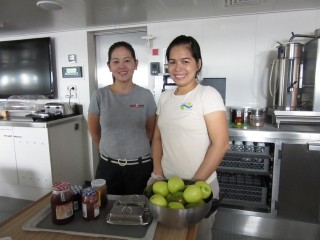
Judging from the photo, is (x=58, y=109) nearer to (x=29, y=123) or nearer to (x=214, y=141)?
(x=29, y=123)

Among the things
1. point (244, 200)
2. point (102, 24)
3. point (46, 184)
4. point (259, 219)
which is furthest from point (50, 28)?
point (259, 219)

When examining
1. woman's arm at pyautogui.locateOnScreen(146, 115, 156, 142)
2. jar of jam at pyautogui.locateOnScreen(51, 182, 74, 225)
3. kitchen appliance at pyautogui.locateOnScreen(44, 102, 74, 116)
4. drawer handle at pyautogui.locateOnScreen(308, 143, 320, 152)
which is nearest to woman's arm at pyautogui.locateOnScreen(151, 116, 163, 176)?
woman's arm at pyautogui.locateOnScreen(146, 115, 156, 142)

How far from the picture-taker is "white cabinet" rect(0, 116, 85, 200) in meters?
2.36

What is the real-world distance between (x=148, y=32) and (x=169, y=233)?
2253mm

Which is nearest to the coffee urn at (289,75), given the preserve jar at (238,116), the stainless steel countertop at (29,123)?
the preserve jar at (238,116)

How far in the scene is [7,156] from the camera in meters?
2.52

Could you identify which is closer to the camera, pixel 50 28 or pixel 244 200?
pixel 244 200

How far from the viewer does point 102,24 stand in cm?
256

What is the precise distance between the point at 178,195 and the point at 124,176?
0.61 m

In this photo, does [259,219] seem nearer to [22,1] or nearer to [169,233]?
[169,233]

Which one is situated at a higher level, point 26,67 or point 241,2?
point 241,2

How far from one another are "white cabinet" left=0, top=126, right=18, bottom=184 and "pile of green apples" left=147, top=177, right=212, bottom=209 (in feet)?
7.57

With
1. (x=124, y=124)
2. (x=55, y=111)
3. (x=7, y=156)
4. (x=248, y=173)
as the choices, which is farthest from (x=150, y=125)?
(x=7, y=156)

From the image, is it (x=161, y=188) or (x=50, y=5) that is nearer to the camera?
(x=161, y=188)
